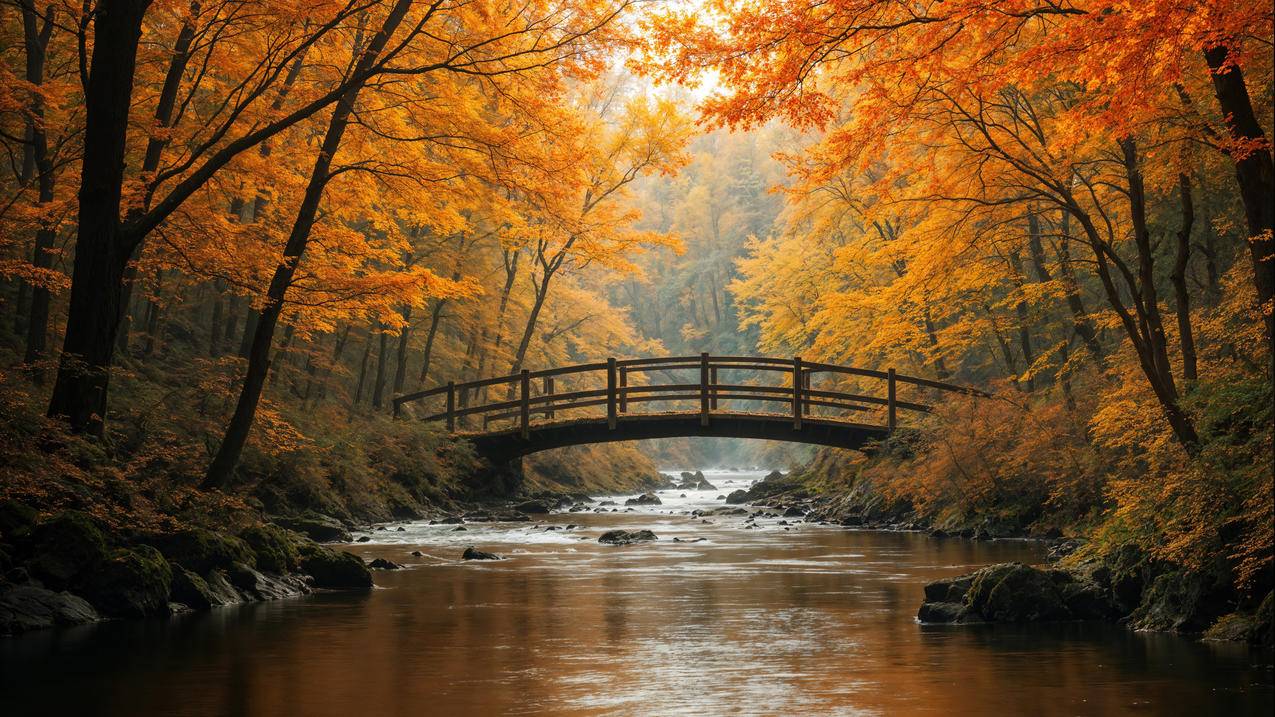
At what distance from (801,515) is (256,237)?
45.1 ft

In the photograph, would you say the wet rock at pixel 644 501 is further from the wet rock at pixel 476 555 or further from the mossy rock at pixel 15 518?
the mossy rock at pixel 15 518

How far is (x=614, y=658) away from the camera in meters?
6.90

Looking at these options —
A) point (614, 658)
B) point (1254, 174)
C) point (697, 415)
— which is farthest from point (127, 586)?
point (697, 415)

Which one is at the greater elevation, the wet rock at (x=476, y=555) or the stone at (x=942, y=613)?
the wet rock at (x=476, y=555)

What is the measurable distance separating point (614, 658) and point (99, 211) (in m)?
5.99

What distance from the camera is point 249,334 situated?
1594cm

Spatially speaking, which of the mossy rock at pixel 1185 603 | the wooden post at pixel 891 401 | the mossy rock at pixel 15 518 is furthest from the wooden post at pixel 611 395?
the mossy rock at pixel 1185 603

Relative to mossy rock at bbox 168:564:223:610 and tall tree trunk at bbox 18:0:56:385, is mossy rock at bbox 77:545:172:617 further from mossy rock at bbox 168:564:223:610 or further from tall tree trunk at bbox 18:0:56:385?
tall tree trunk at bbox 18:0:56:385

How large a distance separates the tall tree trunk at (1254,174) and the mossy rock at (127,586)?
8224 mm

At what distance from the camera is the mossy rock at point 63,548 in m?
7.89

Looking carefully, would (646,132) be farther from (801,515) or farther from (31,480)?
(31,480)

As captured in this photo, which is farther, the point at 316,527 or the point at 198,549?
the point at 316,527

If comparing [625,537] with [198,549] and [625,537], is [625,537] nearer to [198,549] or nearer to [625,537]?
[625,537]

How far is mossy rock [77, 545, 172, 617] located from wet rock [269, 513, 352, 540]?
597cm
